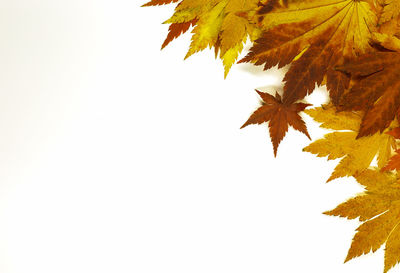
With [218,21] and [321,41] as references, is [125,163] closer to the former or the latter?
[218,21]

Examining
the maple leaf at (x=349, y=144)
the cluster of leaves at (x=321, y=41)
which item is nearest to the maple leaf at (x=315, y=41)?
the cluster of leaves at (x=321, y=41)

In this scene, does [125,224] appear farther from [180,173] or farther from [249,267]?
[249,267]

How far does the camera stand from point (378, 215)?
752 millimetres

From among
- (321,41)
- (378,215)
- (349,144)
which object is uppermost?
(321,41)

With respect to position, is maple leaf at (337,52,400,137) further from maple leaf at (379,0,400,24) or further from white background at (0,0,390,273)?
white background at (0,0,390,273)

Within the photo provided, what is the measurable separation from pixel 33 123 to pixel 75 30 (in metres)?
0.23

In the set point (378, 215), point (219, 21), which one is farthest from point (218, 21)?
point (378, 215)

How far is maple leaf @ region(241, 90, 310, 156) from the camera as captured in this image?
78 centimetres

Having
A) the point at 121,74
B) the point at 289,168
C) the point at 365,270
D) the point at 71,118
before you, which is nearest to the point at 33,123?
the point at 71,118

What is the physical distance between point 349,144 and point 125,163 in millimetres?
483

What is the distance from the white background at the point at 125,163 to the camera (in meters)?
0.84

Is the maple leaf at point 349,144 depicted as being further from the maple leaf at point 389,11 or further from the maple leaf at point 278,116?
the maple leaf at point 389,11

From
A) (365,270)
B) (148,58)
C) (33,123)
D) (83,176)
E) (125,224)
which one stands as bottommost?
(365,270)

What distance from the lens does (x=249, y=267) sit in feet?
2.76
